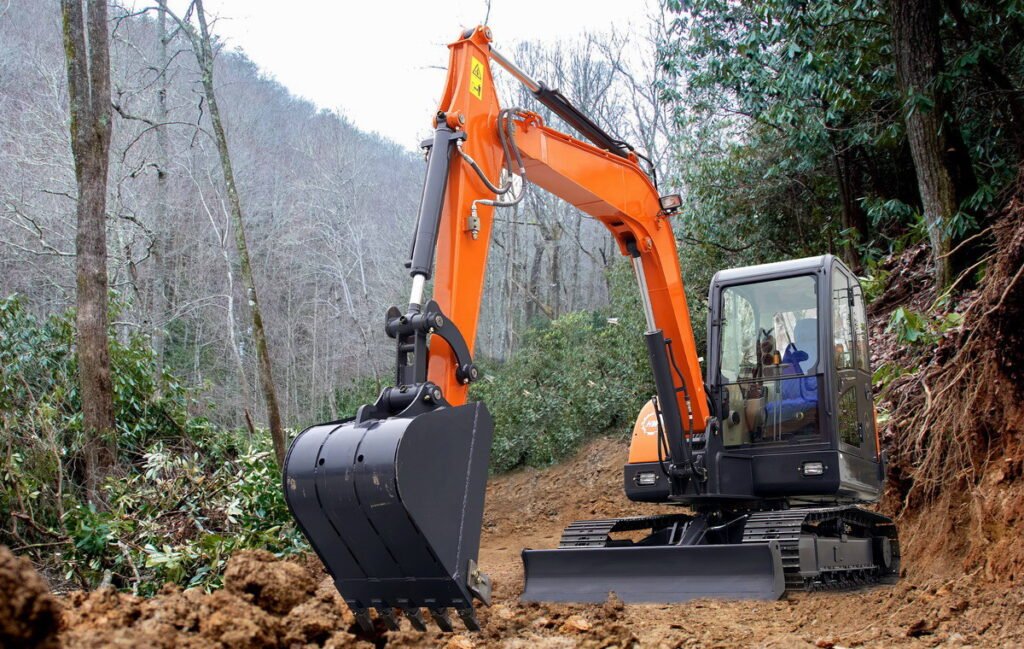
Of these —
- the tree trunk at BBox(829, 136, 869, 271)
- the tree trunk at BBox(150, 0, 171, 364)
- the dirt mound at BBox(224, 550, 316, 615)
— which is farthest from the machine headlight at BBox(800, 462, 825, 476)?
the tree trunk at BBox(150, 0, 171, 364)

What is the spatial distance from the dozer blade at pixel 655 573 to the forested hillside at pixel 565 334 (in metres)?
0.33

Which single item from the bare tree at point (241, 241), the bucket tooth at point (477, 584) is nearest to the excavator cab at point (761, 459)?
the bucket tooth at point (477, 584)

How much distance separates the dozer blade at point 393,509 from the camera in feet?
13.4

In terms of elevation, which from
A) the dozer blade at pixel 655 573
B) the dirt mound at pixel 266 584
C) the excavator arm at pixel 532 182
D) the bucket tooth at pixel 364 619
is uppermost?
the excavator arm at pixel 532 182

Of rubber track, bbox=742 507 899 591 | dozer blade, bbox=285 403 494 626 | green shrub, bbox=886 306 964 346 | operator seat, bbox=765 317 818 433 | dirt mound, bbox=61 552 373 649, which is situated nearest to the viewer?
dirt mound, bbox=61 552 373 649

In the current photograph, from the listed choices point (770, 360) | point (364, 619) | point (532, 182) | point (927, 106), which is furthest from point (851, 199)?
point (364, 619)

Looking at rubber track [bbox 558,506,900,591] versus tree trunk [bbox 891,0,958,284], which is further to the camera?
tree trunk [bbox 891,0,958,284]

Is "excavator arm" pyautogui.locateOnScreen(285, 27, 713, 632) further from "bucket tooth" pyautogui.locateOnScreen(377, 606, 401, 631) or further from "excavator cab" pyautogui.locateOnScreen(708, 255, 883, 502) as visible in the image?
"excavator cab" pyautogui.locateOnScreen(708, 255, 883, 502)

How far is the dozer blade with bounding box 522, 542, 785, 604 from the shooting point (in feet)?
20.2

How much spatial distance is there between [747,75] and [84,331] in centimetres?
1045

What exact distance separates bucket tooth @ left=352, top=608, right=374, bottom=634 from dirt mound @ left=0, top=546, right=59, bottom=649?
212 cm

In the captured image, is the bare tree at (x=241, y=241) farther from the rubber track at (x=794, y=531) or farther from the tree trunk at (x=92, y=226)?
the rubber track at (x=794, y=531)

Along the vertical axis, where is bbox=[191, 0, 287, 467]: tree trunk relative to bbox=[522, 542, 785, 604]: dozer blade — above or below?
above

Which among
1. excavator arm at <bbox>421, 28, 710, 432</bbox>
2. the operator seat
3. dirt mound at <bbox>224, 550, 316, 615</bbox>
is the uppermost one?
excavator arm at <bbox>421, 28, 710, 432</bbox>
